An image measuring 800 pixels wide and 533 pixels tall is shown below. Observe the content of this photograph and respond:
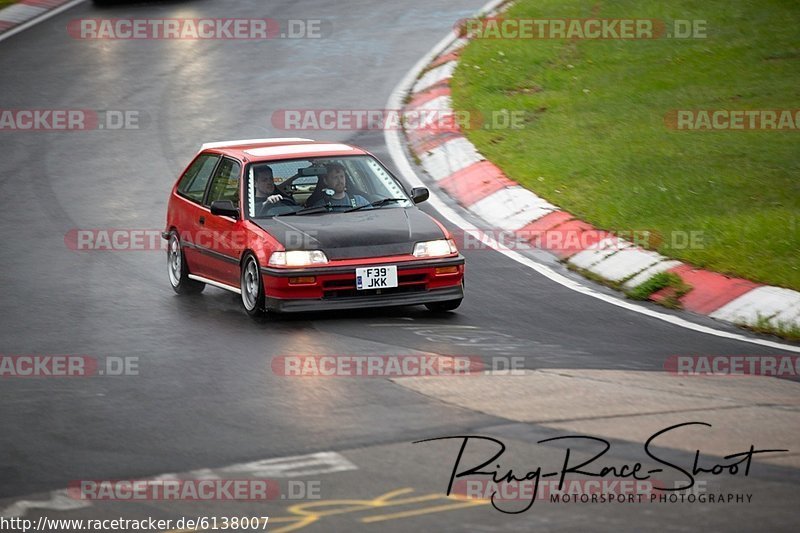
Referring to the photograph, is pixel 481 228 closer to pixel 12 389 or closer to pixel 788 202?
pixel 788 202

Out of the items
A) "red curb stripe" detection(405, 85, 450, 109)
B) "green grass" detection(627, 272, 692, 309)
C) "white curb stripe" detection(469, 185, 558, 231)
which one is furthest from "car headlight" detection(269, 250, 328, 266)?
"red curb stripe" detection(405, 85, 450, 109)

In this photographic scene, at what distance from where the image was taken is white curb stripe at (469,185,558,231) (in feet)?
46.5

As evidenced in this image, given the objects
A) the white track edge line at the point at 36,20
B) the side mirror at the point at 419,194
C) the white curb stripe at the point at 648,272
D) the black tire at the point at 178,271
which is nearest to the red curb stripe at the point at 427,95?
the black tire at the point at 178,271

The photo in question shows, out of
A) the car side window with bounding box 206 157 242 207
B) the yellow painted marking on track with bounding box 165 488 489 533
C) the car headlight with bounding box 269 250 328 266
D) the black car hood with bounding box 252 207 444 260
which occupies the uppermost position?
the car side window with bounding box 206 157 242 207

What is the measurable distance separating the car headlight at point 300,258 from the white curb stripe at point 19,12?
650 inches

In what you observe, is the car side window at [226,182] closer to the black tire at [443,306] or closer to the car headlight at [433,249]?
the car headlight at [433,249]

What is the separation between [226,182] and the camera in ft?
39.5

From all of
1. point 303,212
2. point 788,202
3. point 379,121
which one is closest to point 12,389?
point 303,212

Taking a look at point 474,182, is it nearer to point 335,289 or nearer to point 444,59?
point 335,289

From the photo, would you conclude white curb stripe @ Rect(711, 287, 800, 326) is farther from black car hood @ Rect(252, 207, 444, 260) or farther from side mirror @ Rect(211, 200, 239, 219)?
side mirror @ Rect(211, 200, 239, 219)

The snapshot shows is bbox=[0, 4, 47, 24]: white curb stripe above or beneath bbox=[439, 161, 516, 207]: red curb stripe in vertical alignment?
above

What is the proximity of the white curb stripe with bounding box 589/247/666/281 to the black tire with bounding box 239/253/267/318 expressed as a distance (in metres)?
3.37

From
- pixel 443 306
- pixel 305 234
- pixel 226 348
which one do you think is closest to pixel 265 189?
pixel 305 234

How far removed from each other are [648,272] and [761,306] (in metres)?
1.44
